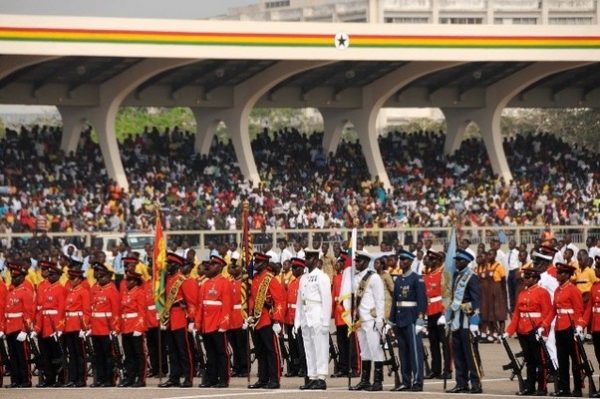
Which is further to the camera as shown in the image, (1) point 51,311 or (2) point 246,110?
(2) point 246,110

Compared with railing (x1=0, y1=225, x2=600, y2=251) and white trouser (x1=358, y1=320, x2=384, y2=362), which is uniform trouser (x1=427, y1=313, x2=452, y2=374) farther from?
railing (x1=0, y1=225, x2=600, y2=251)

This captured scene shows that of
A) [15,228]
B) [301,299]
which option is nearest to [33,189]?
[15,228]

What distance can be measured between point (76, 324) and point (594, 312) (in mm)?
6939

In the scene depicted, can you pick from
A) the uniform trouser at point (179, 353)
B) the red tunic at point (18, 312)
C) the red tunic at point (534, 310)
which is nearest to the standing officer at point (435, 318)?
the red tunic at point (534, 310)

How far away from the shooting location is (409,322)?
20953 mm

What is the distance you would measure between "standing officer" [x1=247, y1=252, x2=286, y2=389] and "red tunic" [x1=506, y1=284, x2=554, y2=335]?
3.38 meters

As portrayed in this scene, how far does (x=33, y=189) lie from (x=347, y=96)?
1222 cm

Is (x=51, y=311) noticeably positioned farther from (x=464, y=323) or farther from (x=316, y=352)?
(x=464, y=323)

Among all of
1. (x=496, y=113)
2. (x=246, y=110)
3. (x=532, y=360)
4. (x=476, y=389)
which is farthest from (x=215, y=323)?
(x=496, y=113)

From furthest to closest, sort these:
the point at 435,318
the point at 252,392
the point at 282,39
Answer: the point at 282,39
the point at 435,318
the point at 252,392

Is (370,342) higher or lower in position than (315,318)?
lower

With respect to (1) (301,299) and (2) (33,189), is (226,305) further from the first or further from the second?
(2) (33,189)

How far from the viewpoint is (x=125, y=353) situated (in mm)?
Answer: 22625

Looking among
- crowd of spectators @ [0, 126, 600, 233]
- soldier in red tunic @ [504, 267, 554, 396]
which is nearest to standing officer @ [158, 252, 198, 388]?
soldier in red tunic @ [504, 267, 554, 396]
